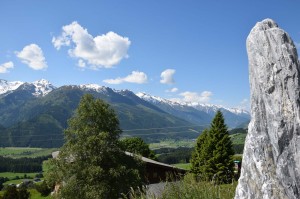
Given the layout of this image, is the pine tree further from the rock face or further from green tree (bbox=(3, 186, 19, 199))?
the rock face

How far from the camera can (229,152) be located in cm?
5741

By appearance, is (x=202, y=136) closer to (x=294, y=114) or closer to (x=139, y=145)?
(x=139, y=145)

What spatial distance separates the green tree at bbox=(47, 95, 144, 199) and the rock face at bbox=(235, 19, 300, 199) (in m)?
27.1

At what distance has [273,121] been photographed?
6684mm

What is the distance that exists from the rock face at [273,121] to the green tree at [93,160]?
1066 inches

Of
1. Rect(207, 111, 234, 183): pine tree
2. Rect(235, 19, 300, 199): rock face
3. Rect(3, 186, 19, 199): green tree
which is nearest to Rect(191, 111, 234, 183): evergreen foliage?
Rect(207, 111, 234, 183): pine tree

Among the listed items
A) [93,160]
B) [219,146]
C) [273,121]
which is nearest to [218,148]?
[219,146]

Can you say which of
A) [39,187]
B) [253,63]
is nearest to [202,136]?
[39,187]

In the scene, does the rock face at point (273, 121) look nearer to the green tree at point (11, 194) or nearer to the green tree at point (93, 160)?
the green tree at point (93, 160)

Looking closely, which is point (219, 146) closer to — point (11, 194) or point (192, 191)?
point (11, 194)

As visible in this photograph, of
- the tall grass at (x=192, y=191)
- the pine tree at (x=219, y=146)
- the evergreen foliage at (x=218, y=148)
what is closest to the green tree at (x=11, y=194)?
the evergreen foliage at (x=218, y=148)

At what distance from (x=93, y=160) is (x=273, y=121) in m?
29.5

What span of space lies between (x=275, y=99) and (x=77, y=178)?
30.0m

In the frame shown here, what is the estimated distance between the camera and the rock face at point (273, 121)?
6.39 m
